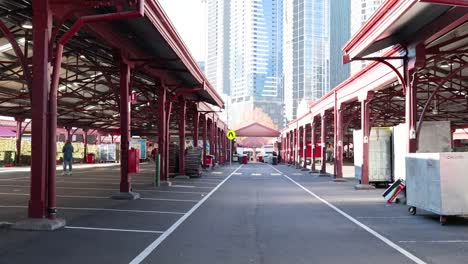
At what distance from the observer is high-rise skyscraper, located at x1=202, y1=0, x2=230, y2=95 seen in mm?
121562

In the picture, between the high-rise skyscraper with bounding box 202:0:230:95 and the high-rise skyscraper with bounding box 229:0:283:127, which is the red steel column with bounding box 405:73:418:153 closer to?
the high-rise skyscraper with bounding box 229:0:283:127

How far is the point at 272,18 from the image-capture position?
126188 mm

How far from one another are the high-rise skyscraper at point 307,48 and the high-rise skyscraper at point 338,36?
6.23ft

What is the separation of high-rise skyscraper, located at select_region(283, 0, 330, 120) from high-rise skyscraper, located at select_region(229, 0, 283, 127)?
52.4 feet

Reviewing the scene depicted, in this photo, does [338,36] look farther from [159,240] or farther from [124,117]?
[159,240]

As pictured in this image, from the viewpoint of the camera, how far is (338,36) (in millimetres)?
76875

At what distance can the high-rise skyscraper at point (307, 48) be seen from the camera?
84500 mm

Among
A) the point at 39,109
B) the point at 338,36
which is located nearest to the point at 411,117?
the point at 39,109

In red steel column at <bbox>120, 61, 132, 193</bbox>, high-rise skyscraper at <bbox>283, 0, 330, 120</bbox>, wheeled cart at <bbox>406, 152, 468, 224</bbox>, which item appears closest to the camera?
wheeled cart at <bbox>406, 152, 468, 224</bbox>

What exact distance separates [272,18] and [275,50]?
7502 millimetres

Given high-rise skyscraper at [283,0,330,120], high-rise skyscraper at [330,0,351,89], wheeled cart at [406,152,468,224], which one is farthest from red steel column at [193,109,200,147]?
high-rise skyscraper at [283,0,330,120]

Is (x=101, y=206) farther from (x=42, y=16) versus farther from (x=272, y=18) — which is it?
(x=272, y=18)

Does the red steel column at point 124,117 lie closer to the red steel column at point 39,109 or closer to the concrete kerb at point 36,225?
the red steel column at point 39,109

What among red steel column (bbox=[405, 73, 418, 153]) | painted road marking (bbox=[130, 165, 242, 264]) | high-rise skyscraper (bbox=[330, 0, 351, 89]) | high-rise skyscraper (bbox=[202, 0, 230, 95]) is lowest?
painted road marking (bbox=[130, 165, 242, 264])
